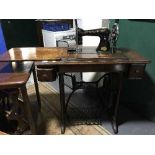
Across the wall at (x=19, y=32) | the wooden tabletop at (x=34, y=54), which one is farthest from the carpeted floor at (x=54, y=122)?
the wall at (x=19, y=32)

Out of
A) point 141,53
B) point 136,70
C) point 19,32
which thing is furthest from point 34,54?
point 19,32

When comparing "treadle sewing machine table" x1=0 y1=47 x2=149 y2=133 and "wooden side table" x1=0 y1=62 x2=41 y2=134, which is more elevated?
"treadle sewing machine table" x1=0 y1=47 x2=149 y2=133

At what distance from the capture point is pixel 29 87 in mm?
2820

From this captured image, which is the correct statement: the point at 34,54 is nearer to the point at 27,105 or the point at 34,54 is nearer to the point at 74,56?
the point at 74,56

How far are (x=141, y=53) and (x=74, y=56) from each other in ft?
2.51

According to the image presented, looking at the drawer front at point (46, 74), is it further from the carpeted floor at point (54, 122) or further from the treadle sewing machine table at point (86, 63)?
the carpeted floor at point (54, 122)

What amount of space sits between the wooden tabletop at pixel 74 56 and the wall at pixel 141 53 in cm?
23

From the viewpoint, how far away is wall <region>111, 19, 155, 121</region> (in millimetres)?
1769

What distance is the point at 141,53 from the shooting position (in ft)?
6.18

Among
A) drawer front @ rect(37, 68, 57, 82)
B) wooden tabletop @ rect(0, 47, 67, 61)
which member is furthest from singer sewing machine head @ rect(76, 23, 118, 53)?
drawer front @ rect(37, 68, 57, 82)

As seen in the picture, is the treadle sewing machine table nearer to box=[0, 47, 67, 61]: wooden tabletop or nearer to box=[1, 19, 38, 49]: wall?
box=[0, 47, 67, 61]: wooden tabletop

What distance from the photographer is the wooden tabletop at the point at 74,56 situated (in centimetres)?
148

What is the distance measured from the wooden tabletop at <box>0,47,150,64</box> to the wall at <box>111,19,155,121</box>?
0.75 ft
